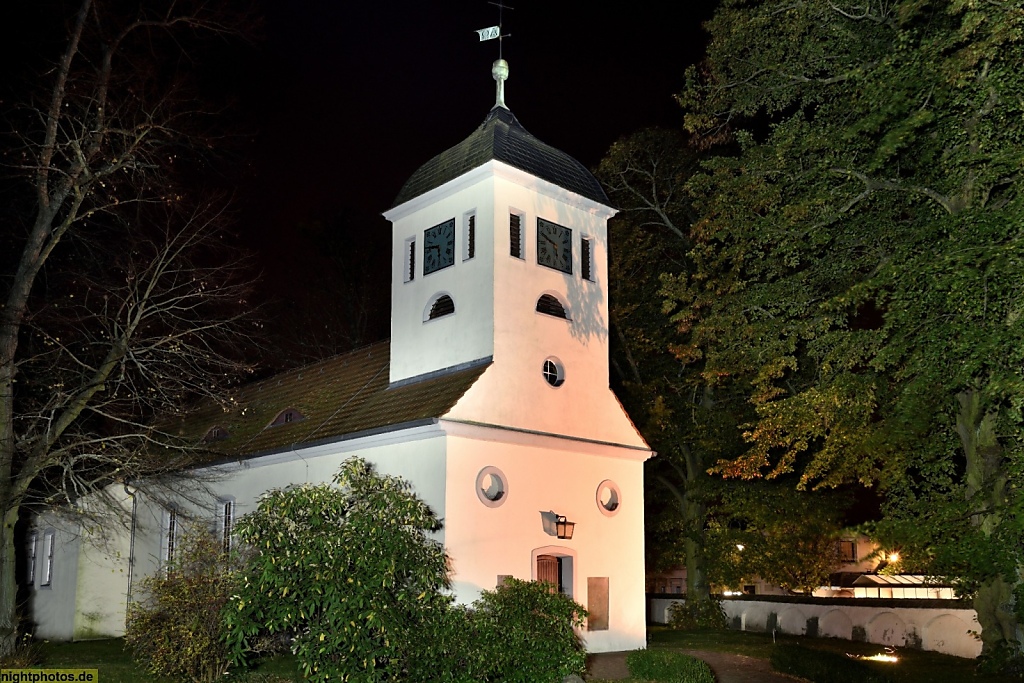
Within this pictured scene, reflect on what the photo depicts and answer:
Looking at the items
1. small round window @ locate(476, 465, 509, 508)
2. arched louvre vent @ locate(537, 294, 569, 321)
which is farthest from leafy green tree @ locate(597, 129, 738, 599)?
small round window @ locate(476, 465, 509, 508)

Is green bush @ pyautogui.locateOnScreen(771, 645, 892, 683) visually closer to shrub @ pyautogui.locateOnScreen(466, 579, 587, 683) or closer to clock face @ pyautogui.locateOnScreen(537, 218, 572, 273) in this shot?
shrub @ pyautogui.locateOnScreen(466, 579, 587, 683)

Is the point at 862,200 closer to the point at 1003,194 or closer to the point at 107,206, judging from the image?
the point at 1003,194

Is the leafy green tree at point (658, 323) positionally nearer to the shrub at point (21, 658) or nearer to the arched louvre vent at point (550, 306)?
the arched louvre vent at point (550, 306)

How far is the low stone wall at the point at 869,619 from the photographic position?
829 inches

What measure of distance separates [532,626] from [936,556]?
619 cm

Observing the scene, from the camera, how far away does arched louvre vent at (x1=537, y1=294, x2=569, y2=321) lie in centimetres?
1964

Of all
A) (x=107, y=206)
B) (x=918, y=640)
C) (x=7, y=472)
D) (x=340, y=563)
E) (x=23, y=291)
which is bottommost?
(x=918, y=640)

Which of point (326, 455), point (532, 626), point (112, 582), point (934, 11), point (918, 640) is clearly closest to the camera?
point (532, 626)

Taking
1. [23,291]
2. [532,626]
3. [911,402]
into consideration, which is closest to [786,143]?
[911,402]

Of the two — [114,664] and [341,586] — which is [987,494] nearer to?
[341,586]

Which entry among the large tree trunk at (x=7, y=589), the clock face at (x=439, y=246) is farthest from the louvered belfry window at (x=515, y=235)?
the large tree trunk at (x=7, y=589)

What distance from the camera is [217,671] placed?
1493 centimetres

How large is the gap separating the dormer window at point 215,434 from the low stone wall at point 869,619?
46.9 ft

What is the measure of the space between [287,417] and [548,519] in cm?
782
